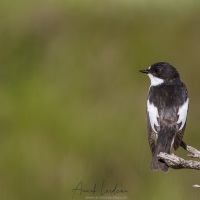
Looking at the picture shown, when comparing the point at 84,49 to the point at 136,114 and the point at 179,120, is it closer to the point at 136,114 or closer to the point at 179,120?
the point at 136,114

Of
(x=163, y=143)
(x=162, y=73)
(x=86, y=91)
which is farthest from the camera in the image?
(x=86, y=91)

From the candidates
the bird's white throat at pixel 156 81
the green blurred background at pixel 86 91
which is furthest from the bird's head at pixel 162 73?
the green blurred background at pixel 86 91

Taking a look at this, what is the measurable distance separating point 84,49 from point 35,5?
1.58 metres

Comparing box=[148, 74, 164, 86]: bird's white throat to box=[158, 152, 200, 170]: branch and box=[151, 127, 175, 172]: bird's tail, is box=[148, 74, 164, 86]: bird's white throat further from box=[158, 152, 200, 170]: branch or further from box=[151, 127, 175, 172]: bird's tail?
box=[158, 152, 200, 170]: branch

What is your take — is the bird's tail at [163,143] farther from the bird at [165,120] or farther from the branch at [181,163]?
the branch at [181,163]

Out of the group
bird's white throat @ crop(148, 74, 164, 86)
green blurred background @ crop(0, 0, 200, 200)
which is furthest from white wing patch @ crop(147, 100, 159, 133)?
green blurred background @ crop(0, 0, 200, 200)

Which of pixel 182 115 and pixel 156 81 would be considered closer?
pixel 182 115

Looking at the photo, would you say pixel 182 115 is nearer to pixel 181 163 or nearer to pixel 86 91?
pixel 181 163

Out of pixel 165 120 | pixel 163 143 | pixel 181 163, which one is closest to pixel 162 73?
pixel 165 120

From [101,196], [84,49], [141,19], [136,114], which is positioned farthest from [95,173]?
[141,19]

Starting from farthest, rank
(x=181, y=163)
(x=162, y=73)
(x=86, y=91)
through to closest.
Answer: (x=86, y=91) < (x=162, y=73) < (x=181, y=163)

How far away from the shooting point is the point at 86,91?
12.2 metres

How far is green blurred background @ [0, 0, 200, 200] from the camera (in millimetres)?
10461

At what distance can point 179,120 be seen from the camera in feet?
28.6
